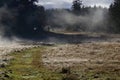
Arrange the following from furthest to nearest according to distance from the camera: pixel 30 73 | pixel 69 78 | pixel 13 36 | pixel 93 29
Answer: pixel 93 29
pixel 13 36
pixel 30 73
pixel 69 78

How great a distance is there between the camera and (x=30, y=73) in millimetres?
29141

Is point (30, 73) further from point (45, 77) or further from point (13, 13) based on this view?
point (13, 13)

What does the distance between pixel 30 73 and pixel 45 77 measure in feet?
9.87

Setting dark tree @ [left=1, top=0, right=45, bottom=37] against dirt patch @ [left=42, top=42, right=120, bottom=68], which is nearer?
dirt patch @ [left=42, top=42, right=120, bottom=68]

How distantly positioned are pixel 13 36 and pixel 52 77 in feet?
278

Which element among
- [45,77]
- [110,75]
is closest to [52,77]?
[45,77]

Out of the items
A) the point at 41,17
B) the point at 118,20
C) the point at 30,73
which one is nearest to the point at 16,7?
the point at 41,17

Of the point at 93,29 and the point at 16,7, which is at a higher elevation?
the point at 16,7

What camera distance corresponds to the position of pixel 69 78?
24531 mm

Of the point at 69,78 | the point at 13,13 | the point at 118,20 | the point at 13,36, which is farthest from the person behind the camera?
the point at 118,20

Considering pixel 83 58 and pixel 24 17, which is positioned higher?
pixel 24 17

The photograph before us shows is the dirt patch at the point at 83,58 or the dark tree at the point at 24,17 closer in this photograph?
the dirt patch at the point at 83,58

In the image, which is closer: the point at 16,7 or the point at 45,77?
the point at 45,77

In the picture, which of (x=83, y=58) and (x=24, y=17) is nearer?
(x=83, y=58)
